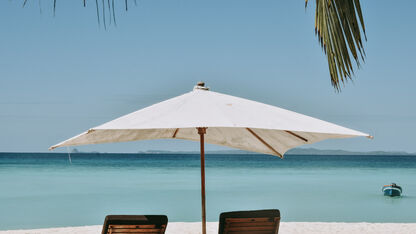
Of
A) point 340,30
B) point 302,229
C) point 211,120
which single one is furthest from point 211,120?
point 302,229

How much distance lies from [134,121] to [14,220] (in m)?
9.11

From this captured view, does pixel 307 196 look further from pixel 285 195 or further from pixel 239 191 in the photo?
pixel 239 191

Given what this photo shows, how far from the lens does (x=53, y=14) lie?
4.76ft

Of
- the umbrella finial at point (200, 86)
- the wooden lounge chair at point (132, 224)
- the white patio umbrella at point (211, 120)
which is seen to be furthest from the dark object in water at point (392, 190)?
the wooden lounge chair at point (132, 224)

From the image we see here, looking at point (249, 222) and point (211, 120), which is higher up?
point (211, 120)

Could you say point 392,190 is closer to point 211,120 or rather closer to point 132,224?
point 132,224

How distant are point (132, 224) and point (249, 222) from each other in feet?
2.47

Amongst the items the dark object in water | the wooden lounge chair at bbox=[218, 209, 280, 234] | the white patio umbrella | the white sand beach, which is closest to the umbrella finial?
the white patio umbrella

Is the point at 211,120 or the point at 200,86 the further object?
the point at 200,86

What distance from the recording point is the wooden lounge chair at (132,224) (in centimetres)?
302

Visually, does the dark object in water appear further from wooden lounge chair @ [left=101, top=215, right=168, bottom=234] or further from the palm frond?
the palm frond

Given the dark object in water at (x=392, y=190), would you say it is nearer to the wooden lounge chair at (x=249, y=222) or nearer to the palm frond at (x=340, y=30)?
the wooden lounge chair at (x=249, y=222)

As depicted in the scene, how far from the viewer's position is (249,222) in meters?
3.19

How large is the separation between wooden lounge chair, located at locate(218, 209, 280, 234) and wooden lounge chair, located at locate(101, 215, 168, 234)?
1.33 ft
